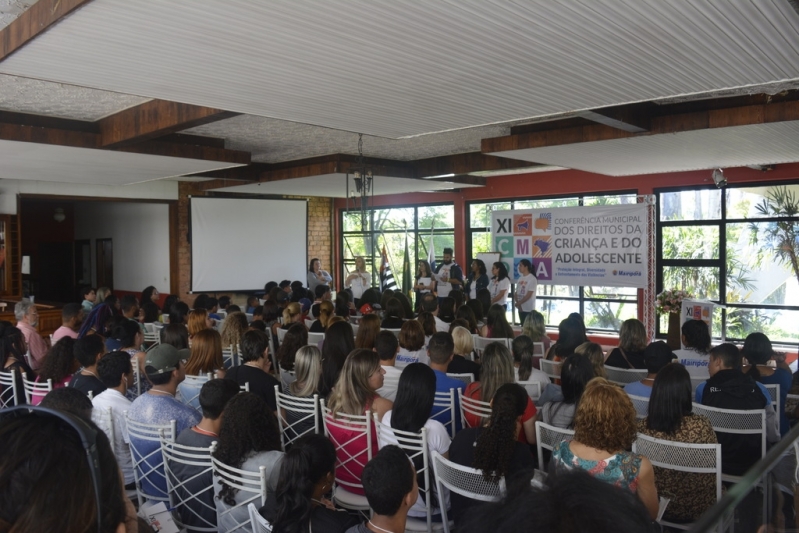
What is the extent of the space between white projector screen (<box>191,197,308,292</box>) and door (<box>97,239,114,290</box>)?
3793mm

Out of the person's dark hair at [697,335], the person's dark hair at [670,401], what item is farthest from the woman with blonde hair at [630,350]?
the person's dark hair at [670,401]

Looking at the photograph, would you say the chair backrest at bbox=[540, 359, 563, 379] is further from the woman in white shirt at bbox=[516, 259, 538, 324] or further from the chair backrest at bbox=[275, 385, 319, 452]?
the woman in white shirt at bbox=[516, 259, 538, 324]

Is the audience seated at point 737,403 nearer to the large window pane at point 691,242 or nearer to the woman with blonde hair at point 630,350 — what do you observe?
the woman with blonde hair at point 630,350

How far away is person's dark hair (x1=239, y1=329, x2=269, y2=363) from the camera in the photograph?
14.0 feet

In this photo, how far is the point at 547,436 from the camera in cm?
305

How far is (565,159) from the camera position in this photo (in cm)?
675

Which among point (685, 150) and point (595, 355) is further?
point (685, 150)

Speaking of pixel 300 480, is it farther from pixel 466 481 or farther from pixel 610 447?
pixel 610 447

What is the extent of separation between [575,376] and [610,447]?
0.91m

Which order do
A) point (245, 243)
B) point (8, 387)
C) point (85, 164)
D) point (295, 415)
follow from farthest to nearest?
point (245, 243)
point (85, 164)
point (8, 387)
point (295, 415)

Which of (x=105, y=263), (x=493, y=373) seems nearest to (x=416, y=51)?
(x=493, y=373)

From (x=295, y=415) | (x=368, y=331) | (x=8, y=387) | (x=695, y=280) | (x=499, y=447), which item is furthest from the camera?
(x=695, y=280)

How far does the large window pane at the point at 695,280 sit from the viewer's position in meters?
8.67

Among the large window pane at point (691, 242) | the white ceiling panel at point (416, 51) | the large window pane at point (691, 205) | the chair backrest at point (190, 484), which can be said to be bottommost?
the chair backrest at point (190, 484)
